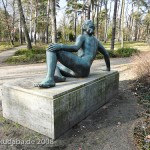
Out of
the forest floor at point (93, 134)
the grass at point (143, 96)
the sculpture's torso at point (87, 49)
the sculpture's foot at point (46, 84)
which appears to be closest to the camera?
the forest floor at point (93, 134)

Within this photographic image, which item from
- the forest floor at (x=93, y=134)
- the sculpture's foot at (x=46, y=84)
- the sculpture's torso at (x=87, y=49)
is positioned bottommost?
the forest floor at (x=93, y=134)

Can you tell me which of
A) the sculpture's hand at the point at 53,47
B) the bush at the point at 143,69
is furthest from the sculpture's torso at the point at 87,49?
the bush at the point at 143,69

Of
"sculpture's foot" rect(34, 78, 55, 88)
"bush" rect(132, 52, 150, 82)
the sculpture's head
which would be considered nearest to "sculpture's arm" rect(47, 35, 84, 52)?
the sculpture's head

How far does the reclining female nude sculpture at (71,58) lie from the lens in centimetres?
329

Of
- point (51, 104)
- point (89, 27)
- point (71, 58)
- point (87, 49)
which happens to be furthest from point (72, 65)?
point (51, 104)

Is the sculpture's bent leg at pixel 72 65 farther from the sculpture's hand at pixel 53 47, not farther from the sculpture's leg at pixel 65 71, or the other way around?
the sculpture's hand at pixel 53 47

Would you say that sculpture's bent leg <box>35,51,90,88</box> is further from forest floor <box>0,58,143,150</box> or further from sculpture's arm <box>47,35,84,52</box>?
forest floor <box>0,58,143,150</box>

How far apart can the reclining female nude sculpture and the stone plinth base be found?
0.57 ft

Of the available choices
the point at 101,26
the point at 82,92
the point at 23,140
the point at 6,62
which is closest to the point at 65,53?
the point at 82,92

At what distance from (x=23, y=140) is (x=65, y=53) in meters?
1.58

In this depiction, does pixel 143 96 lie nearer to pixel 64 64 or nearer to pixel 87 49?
pixel 87 49

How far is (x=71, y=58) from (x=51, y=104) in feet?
3.57

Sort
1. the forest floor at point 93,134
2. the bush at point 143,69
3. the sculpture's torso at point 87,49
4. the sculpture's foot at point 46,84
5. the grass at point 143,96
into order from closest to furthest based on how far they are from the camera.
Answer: the forest floor at point 93,134 < the grass at point 143,96 < the sculpture's foot at point 46,84 < the sculpture's torso at point 87,49 < the bush at point 143,69

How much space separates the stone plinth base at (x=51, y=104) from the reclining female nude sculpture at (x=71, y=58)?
0.57 feet
